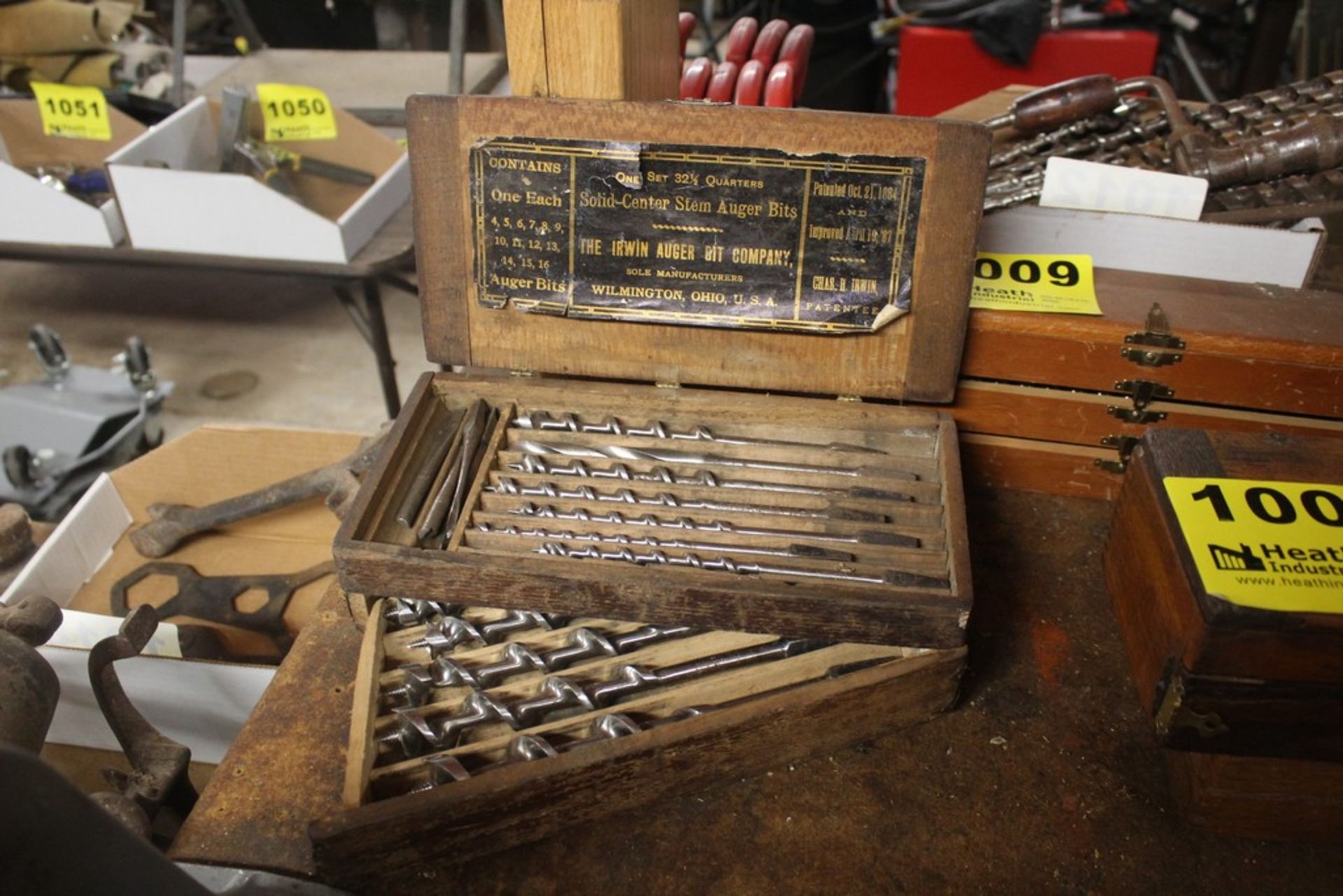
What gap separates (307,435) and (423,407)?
69 cm

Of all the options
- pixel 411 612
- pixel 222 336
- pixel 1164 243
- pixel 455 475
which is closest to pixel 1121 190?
pixel 1164 243

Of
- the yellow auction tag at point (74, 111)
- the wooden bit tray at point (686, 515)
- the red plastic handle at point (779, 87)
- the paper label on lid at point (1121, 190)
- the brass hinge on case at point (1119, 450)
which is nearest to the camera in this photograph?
the wooden bit tray at point (686, 515)

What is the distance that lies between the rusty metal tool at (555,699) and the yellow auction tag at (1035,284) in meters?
0.56

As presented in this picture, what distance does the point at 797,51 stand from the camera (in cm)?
229

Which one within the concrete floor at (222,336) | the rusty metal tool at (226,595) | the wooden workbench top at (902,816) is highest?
the wooden workbench top at (902,816)

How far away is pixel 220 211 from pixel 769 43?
139 centimetres

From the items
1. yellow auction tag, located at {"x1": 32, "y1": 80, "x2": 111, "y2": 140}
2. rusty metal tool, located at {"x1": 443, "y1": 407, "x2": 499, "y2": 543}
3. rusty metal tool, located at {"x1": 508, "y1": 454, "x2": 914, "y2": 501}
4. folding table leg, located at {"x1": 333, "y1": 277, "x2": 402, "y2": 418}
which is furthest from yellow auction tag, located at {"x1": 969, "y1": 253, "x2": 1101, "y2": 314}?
yellow auction tag, located at {"x1": 32, "y1": 80, "x2": 111, "y2": 140}

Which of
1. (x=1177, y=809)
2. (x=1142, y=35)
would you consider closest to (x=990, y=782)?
(x=1177, y=809)

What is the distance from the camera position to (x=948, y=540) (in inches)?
42.6

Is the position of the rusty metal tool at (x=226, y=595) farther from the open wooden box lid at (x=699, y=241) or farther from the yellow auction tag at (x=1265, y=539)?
the yellow auction tag at (x=1265, y=539)

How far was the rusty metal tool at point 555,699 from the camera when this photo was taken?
3.22 ft

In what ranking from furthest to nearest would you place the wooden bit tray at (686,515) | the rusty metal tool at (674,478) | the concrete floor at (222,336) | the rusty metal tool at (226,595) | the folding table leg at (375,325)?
1. the concrete floor at (222,336)
2. the folding table leg at (375,325)
3. the rusty metal tool at (226,595)
4. the rusty metal tool at (674,478)
5. the wooden bit tray at (686,515)

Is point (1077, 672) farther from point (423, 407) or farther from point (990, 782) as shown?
point (423, 407)

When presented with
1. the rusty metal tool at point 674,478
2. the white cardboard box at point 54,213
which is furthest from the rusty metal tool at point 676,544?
the white cardboard box at point 54,213
